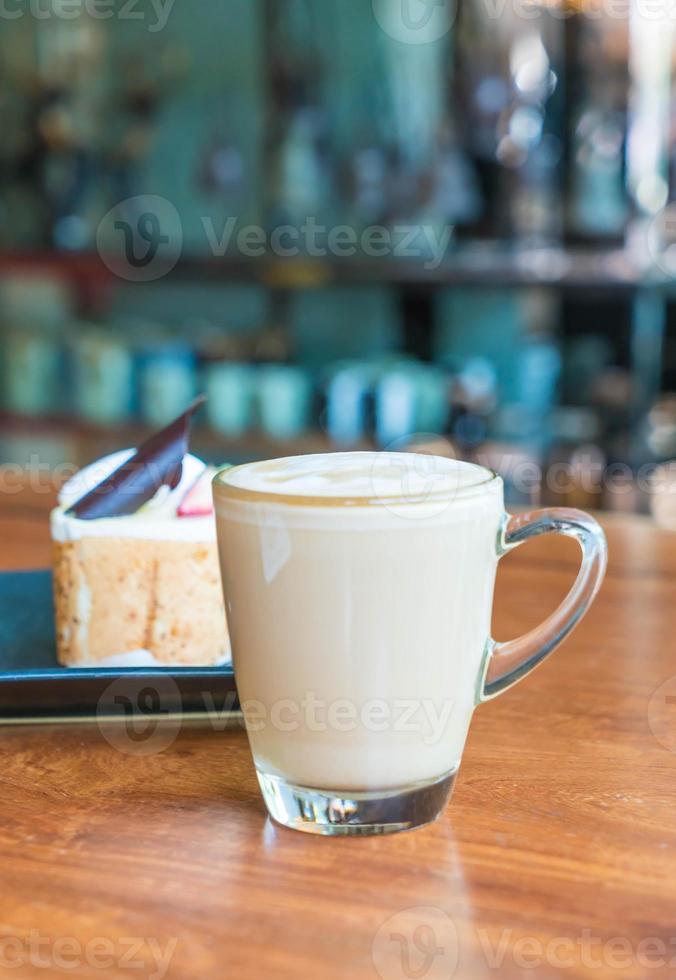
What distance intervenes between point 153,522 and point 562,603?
11.3 inches

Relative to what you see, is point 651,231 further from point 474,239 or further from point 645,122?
point 474,239

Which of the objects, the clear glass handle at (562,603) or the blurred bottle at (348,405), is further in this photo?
the blurred bottle at (348,405)

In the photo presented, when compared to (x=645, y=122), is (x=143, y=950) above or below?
below

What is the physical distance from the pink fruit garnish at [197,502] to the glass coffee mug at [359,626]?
0.20m

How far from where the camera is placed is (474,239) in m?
2.37

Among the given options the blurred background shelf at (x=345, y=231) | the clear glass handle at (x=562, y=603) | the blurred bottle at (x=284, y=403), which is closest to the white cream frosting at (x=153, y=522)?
the clear glass handle at (x=562, y=603)

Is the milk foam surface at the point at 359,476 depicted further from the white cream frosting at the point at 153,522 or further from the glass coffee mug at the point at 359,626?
the white cream frosting at the point at 153,522

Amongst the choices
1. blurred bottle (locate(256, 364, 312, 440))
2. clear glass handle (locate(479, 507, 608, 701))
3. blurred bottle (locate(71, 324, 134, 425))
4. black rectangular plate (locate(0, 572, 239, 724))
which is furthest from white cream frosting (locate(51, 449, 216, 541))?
blurred bottle (locate(71, 324, 134, 425))

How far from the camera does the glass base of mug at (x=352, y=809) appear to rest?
19.7 inches

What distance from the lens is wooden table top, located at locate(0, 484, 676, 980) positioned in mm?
404

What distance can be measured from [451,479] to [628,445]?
6.08 feet

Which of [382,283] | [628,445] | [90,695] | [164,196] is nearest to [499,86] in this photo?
[382,283]

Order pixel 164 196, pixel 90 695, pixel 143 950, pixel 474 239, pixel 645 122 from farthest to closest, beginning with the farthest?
pixel 164 196
pixel 474 239
pixel 645 122
pixel 90 695
pixel 143 950

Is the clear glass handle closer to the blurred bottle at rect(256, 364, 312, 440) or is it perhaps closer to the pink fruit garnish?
the pink fruit garnish
